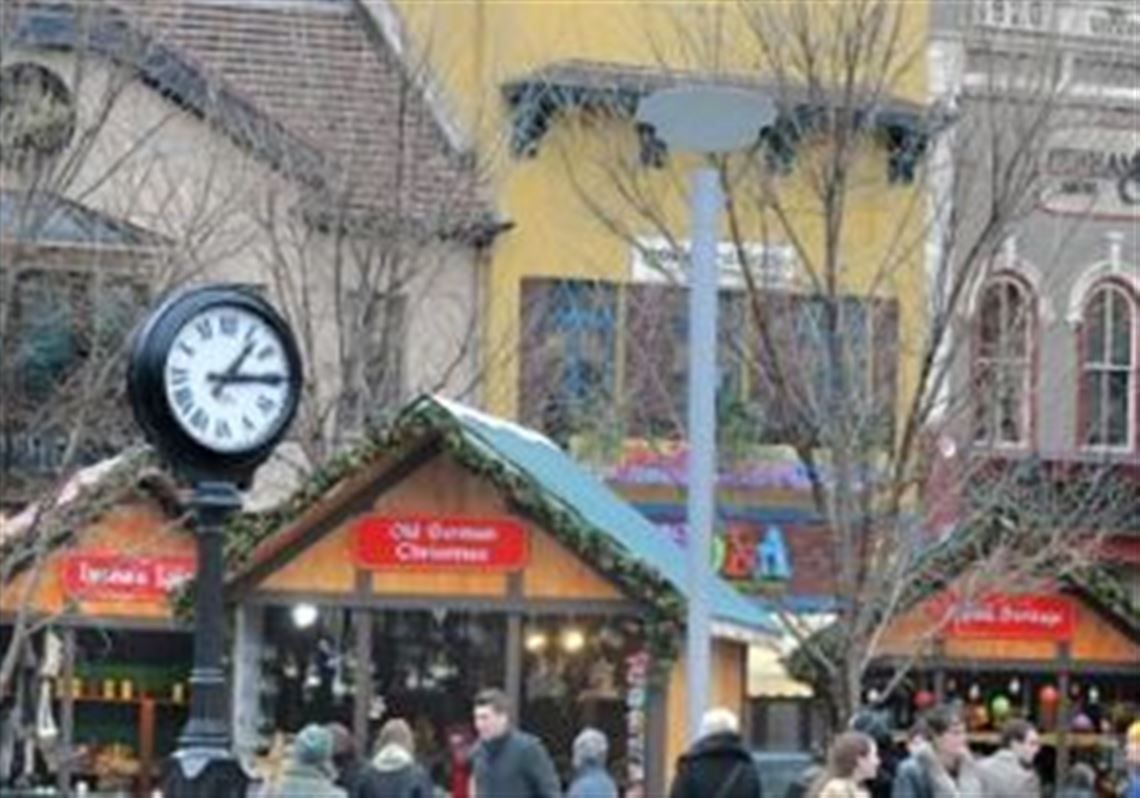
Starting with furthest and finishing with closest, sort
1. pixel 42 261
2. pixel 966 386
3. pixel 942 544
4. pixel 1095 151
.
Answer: pixel 1095 151 → pixel 966 386 → pixel 942 544 → pixel 42 261

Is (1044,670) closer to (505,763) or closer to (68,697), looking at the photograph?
(68,697)

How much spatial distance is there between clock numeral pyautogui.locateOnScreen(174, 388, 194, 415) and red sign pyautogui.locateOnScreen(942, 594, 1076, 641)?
17.7 metres

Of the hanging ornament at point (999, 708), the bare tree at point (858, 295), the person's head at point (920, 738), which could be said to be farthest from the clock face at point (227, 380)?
the hanging ornament at point (999, 708)

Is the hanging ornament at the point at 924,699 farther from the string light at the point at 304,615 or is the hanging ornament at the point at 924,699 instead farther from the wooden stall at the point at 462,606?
the string light at the point at 304,615

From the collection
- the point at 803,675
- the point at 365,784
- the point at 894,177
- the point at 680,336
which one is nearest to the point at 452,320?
the point at 680,336

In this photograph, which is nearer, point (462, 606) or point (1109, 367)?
point (462, 606)

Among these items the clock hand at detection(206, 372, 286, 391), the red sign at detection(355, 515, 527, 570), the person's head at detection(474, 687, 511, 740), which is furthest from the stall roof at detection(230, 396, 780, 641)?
the clock hand at detection(206, 372, 286, 391)

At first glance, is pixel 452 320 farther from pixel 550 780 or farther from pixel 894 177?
pixel 550 780

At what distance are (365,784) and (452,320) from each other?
15.6 m

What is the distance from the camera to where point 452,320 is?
29.5 meters

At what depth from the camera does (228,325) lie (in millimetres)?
9820

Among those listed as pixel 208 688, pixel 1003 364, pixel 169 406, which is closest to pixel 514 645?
pixel 1003 364

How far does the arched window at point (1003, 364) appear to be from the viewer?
27.7 m

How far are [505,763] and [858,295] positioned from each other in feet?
51.3
